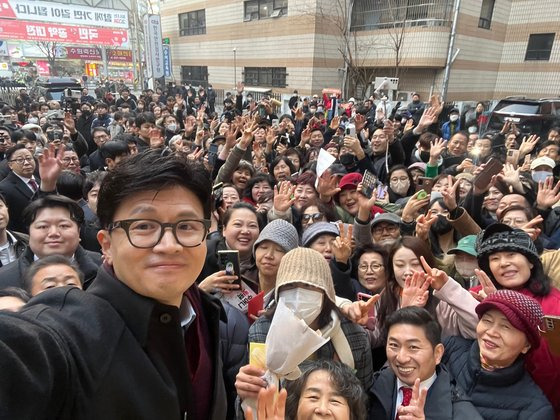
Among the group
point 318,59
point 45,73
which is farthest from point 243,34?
point 45,73

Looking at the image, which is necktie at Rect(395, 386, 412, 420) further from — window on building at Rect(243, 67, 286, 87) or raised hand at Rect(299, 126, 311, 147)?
window on building at Rect(243, 67, 286, 87)

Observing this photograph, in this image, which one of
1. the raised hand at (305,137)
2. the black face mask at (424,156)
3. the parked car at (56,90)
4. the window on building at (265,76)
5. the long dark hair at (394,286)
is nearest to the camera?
the long dark hair at (394,286)

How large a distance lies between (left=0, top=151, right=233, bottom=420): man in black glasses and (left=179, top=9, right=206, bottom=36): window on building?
28640mm

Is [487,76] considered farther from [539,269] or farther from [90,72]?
[90,72]

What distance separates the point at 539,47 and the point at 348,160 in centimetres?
1942

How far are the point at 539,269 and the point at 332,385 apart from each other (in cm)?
163

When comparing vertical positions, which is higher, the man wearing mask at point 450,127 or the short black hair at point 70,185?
the man wearing mask at point 450,127

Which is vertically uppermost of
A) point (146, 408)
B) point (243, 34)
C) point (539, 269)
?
point (243, 34)

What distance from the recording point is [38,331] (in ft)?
2.65

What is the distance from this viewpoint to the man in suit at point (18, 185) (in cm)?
410

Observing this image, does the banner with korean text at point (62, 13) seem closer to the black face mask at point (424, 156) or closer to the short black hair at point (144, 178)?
the black face mask at point (424, 156)

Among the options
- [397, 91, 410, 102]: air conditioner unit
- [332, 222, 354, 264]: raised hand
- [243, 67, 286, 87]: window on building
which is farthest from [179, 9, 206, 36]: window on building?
[332, 222, 354, 264]: raised hand

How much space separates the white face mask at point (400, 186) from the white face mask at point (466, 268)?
1.91 metres

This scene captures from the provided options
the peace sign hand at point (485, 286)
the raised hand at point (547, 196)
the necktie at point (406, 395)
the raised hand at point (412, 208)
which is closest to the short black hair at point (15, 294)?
the necktie at point (406, 395)
